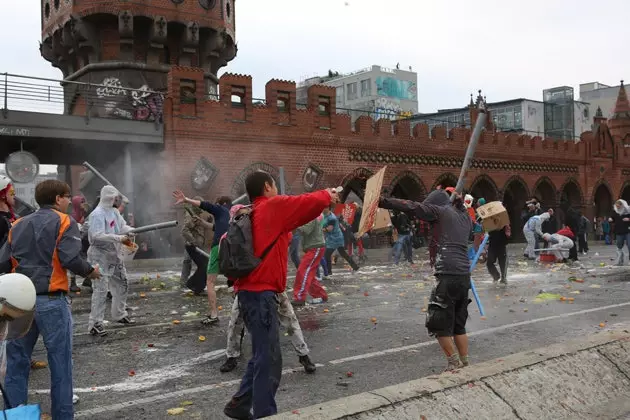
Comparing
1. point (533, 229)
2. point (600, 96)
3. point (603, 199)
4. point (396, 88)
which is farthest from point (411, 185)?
point (600, 96)

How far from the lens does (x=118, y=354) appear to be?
23.5 ft

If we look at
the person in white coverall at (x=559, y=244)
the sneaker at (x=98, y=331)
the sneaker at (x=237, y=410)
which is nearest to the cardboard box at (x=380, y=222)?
the sneaker at (x=237, y=410)

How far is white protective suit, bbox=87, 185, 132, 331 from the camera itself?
327 inches

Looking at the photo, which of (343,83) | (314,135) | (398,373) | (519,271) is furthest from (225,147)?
(343,83)

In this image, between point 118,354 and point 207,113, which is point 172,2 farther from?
point 118,354

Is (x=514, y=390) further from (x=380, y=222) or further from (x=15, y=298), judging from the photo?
(x=380, y=222)

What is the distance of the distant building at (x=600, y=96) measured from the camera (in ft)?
250

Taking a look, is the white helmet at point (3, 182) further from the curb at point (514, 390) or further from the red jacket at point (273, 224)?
the curb at point (514, 390)

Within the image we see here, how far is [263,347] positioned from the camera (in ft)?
13.5

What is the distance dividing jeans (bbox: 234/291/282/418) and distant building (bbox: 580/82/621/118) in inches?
3078

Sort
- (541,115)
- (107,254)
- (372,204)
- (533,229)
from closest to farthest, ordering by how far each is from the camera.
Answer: (372,204) → (107,254) → (533,229) → (541,115)

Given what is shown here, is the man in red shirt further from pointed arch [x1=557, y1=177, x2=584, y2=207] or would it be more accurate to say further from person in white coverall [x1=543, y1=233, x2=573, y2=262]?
pointed arch [x1=557, y1=177, x2=584, y2=207]

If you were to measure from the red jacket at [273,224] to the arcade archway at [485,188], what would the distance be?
2902 cm

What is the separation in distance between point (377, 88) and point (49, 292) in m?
80.9
